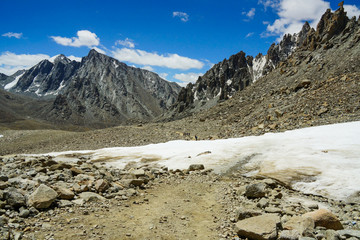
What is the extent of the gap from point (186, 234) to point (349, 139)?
40.2 ft

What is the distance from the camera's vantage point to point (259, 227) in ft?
20.4

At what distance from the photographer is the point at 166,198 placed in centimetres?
981

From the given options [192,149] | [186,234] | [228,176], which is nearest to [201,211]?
[186,234]

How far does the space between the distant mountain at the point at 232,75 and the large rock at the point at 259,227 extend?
141201mm

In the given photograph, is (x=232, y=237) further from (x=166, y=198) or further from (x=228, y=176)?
(x=228, y=176)

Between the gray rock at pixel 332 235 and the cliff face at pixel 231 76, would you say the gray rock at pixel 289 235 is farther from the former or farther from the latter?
the cliff face at pixel 231 76

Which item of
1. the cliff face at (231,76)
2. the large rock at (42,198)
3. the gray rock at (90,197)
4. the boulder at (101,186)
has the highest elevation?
the cliff face at (231,76)

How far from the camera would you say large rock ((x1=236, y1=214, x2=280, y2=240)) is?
19.6 feet

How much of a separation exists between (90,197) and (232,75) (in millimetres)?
171417

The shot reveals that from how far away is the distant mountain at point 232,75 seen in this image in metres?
154

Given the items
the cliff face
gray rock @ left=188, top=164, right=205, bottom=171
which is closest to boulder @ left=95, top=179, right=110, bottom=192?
gray rock @ left=188, top=164, right=205, bottom=171

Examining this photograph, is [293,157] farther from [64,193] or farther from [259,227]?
[64,193]

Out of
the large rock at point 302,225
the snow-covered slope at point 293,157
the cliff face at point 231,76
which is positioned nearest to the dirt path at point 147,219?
the large rock at point 302,225

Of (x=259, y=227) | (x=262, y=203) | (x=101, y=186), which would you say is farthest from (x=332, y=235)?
(x=101, y=186)
